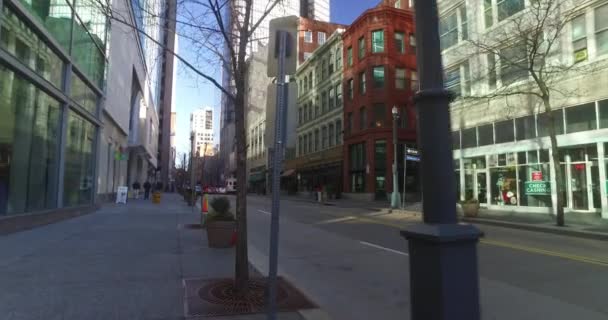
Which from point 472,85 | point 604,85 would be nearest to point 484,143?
point 472,85

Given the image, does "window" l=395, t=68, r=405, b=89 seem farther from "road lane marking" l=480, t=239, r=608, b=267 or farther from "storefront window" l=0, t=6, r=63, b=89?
"storefront window" l=0, t=6, r=63, b=89

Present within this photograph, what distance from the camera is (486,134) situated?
25094mm

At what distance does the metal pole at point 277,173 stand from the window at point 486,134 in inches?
911

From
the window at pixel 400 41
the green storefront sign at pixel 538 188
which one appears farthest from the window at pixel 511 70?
the window at pixel 400 41

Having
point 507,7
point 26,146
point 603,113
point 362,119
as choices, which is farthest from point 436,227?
point 362,119

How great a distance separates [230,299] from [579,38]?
67.9 ft

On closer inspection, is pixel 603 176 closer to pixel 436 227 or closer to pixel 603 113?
pixel 603 113

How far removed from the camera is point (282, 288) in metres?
6.26

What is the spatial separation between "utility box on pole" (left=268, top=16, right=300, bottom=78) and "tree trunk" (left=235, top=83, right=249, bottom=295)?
1987 mm

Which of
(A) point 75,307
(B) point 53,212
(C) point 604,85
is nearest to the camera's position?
(A) point 75,307

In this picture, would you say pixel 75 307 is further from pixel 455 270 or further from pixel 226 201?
pixel 226 201


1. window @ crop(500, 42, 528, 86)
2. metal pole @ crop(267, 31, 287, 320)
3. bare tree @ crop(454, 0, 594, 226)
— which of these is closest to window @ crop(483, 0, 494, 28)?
bare tree @ crop(454, 0, 594, 226)

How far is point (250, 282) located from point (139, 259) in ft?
10.5

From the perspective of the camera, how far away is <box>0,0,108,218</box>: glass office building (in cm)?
1166
